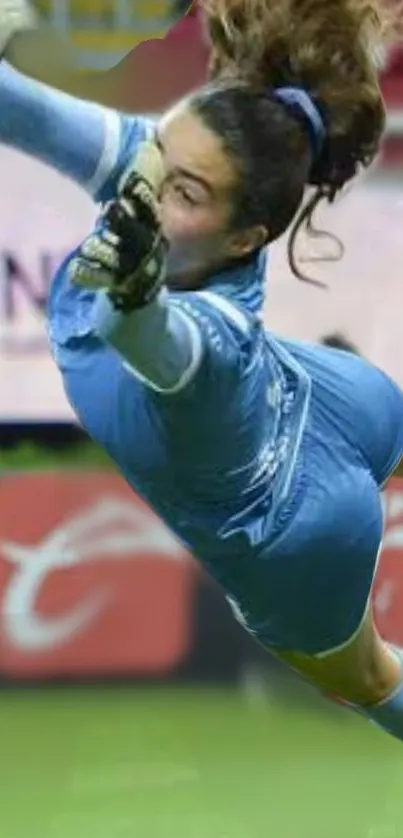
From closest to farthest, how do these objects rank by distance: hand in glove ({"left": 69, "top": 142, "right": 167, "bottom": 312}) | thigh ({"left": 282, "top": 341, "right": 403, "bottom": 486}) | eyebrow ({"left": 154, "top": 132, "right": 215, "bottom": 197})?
hand in glove ({"left": 69, "top": 142, "right": 167, "bottom": 312}), eyebrow ({"left": 154, "top": 132, "right": 215, "bottom": 197}), thigh ({"left": 282, "top": 341, "right": 403, "bottom": 486})

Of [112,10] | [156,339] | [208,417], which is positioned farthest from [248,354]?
[112,10]


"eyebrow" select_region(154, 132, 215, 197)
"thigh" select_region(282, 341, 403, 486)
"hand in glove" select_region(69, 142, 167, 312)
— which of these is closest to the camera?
"hand in glove" select_region(69, 142, 167, 312)

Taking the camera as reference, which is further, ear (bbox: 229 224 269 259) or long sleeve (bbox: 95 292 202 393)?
ear (bbox: 229 224 269 259)

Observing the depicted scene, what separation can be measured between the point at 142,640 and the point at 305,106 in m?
0.42

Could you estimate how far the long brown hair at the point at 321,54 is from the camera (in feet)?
3.44

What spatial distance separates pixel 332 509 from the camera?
1.13m

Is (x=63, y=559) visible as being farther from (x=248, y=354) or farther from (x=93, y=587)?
(x=248, y=354)

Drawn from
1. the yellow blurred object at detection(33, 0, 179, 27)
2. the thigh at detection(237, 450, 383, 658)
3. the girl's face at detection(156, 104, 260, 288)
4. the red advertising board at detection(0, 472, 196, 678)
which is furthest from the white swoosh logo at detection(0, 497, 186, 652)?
the yellow blurred object at detection(33, 0, 179, 27)

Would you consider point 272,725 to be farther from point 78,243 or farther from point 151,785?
point 78,243

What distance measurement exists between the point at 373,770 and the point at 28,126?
1.82 feet

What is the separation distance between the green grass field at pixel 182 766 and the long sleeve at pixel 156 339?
34 centimetres

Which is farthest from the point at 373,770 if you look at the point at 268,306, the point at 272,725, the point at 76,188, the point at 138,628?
the point at 76,188

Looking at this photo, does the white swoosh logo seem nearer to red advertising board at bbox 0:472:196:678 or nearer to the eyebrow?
red advertising board at bbox 0:472:196:678

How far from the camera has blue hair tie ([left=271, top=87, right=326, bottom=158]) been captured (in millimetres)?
1052
